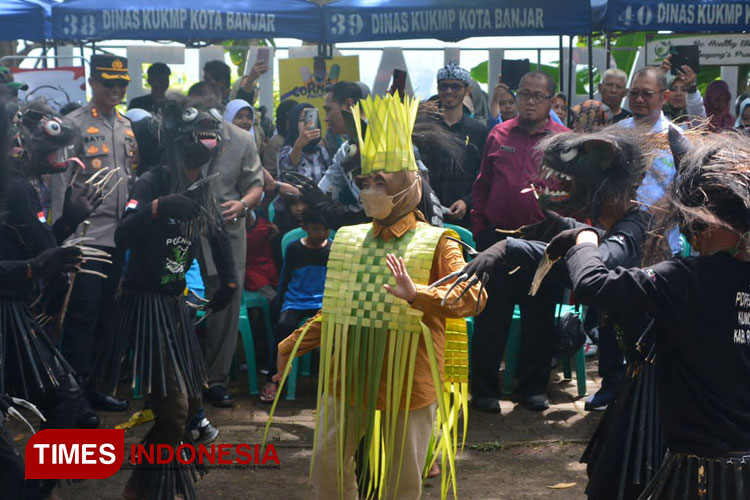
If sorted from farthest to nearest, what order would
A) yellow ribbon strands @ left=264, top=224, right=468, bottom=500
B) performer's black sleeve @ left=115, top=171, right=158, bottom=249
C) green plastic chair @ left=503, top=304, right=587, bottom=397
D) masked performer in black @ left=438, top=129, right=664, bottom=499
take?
green plastic chair @ left=503, top=304, right=587, bottom=397
performer's black sleeve @ left=115, top=171, right=158, bottom=249
yellow ribbon strands @ left=264, top=224, right=468, bottom=500
masked performer in black @ left=438, top=129, right=664, bottom=499

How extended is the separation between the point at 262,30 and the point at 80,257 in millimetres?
4475

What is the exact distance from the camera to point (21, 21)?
873cm

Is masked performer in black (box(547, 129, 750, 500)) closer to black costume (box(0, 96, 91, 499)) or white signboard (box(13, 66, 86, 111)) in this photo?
black costume (box(0, 96, 91, 499))

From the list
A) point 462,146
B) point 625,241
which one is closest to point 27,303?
point 625,241

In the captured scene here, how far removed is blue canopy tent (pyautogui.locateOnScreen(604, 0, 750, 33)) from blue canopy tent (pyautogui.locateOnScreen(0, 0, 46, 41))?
16.2ft

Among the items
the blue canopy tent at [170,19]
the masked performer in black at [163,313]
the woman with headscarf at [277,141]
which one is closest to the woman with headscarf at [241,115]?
the woman with headscarf at [277,141]

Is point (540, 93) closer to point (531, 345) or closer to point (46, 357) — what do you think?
point (531, 345)

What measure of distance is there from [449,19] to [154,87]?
263 centimetres

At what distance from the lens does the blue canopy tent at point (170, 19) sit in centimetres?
857

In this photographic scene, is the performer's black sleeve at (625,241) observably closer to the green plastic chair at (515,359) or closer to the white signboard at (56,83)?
the green plastic chair at (515,359)

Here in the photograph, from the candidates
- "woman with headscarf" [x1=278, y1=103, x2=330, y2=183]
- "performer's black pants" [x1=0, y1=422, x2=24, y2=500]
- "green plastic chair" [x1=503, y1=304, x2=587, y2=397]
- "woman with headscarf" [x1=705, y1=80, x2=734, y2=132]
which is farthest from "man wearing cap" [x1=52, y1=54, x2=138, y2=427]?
"woman with headscarf" [x1=705, y1=80, x2=734, y2=132]

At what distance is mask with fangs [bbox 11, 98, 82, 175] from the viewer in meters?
4.97

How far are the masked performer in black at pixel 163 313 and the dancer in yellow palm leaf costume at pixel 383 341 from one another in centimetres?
92

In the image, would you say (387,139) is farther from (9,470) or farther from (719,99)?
(719,99)
